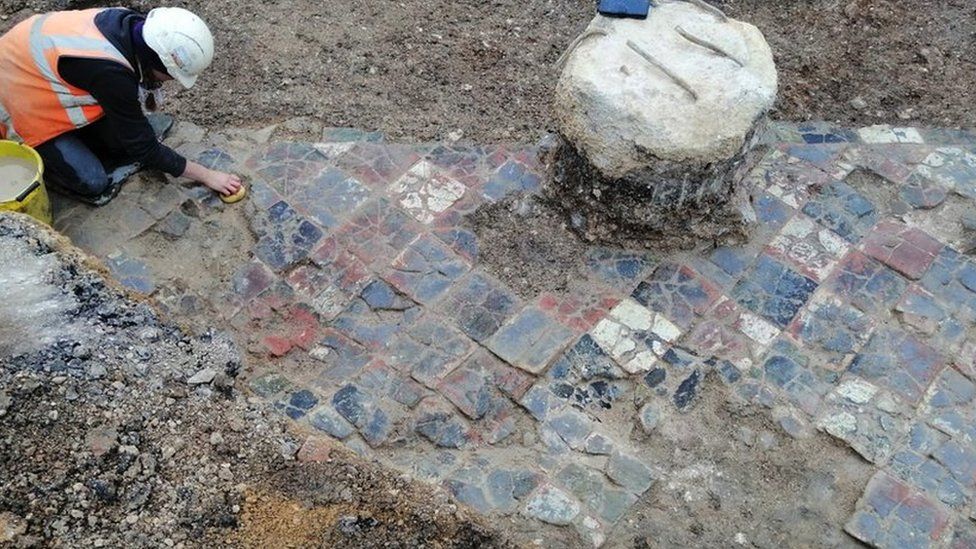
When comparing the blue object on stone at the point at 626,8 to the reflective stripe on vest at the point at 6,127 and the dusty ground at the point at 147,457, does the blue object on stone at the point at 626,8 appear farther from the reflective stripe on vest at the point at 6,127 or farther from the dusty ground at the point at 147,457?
the reflective stripe on vest at the point at 6,127

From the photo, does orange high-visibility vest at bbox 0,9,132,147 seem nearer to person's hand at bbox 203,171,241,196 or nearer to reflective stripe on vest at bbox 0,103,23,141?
reflective stripe on vest at bbox 0,103,23,141

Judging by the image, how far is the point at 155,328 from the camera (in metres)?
4.77

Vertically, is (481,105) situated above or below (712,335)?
above

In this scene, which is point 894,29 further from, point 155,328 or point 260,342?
point 155,328

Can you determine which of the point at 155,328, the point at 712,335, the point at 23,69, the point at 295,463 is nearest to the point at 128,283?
the point at 155,328

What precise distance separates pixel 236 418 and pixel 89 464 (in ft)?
2.23

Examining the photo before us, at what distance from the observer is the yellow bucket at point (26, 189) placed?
16.9 ft

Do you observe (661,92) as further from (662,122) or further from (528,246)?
(528,246)

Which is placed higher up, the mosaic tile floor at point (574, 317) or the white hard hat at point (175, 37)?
the white hard hat at point (175, 37)

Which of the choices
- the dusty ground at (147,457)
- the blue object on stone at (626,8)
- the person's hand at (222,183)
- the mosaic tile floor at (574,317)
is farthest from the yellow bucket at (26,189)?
the blue object on stone at (626,8)

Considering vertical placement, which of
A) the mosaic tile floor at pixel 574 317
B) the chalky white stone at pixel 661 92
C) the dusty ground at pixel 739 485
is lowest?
the dusty ground at pixel 739 485

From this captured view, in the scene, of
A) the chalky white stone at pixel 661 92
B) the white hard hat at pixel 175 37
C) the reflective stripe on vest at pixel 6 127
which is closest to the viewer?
the chalky white stone at pixel 661 92

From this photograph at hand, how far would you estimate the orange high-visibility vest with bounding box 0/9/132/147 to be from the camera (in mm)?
5109

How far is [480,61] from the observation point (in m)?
6.60
